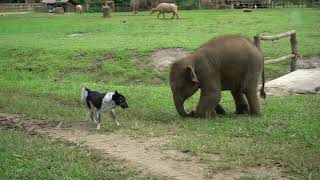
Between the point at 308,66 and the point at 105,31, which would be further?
the point at 105,31

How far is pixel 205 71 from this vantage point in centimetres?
1225

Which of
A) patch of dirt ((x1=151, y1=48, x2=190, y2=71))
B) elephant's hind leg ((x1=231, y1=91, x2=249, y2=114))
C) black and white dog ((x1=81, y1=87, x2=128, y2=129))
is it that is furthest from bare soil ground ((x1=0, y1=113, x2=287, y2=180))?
patch of dirt ((x1=151, y1=48, x2=190, y2=71))

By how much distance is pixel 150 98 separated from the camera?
15.4m

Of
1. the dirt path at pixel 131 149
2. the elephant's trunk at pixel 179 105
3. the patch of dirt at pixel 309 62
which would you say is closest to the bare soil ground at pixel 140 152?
the dirt path at pixel 131 149

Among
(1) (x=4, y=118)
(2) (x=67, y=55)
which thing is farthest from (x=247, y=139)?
(2) (x=67, y=55)

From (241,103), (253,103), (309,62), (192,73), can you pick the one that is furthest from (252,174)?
(309,62)

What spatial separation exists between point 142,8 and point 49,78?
5352 centimetres

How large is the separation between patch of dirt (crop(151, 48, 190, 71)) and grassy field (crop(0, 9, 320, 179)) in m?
0.34

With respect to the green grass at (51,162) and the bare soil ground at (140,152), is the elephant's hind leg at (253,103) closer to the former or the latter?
the bare soil ground at (140,152)

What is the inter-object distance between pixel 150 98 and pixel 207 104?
3503 mm

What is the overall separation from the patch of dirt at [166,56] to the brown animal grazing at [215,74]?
28.1 feet

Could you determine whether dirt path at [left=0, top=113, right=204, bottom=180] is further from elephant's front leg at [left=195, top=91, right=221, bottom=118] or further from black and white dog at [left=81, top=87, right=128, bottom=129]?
elephant's front leg at [left=195, top=91, right=221, bottom=118]

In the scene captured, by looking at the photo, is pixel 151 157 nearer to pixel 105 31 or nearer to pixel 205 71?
pixel 205 71

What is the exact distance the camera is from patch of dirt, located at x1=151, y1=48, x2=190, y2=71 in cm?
2151
